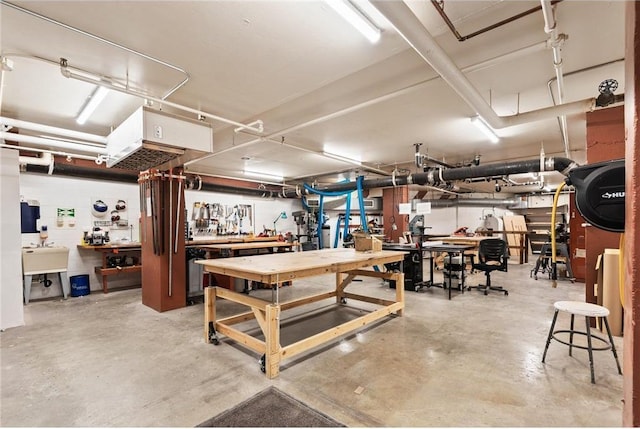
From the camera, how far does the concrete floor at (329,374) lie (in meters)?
2.16

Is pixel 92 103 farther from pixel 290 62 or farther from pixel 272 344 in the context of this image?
pixel 272 344

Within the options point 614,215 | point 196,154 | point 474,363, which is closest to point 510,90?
point 614,215

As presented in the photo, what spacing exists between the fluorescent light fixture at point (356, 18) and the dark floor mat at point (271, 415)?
9.63 feet

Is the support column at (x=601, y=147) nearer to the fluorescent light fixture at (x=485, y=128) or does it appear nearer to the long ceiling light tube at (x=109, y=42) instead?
the fluorescent light fixture at (x=485, y=128)

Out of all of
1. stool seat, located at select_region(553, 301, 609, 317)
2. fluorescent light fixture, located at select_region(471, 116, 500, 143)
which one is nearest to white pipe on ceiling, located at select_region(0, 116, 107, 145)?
fluorescent light fixture, located at select_region(471, 116, 500, 143)

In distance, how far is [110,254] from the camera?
6.29 metres

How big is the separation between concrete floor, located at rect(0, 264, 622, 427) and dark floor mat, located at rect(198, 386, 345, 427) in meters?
0.08

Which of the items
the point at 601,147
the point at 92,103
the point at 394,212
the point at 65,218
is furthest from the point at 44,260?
the point at 601,147

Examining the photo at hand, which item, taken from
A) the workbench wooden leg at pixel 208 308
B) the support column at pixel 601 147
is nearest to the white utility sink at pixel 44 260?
the workbench wooden leg at pixel 208 308

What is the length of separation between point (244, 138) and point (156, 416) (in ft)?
14.8

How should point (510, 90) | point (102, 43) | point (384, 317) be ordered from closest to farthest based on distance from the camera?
point (102, 43) < point (510, 90) < point (384, 317)

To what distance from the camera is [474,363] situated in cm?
291

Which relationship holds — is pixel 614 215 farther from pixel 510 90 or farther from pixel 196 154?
pixel 196 154

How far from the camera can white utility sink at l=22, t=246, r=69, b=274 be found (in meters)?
5.12
